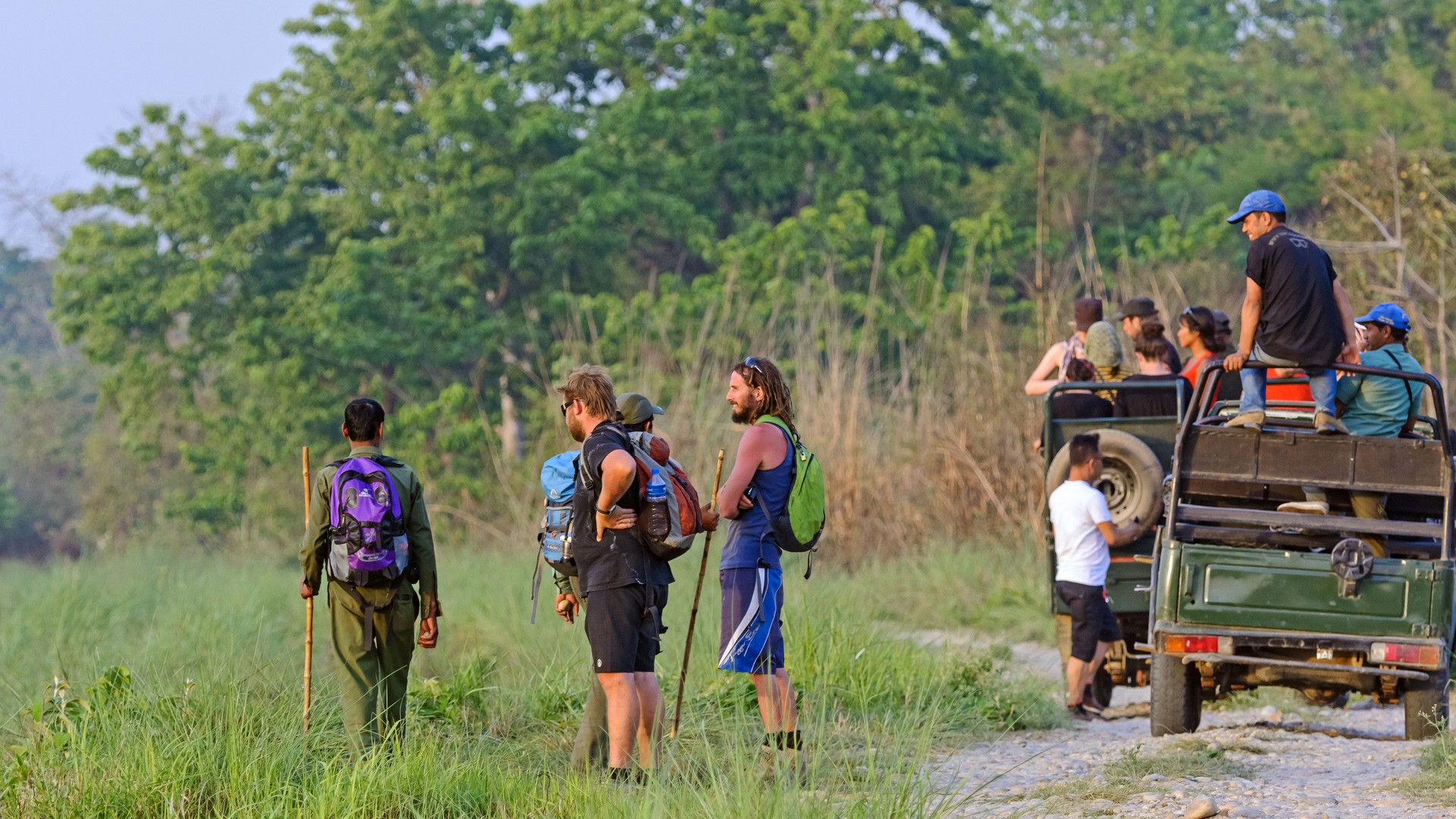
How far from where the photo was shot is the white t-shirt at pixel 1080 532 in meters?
8.78

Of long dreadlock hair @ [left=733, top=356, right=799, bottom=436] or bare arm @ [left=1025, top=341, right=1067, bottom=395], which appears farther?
bare arm @ [left=1025, top=341, right=1067, bottom=395]

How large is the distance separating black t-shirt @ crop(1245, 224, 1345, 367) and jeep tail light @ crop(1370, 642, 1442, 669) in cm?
123

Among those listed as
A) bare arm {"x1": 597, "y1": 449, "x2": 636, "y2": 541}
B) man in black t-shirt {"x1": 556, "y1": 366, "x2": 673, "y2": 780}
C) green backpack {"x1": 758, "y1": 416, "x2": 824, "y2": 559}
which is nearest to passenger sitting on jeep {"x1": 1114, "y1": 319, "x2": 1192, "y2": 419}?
green backpack {"x1": 758, "y1": 416, "x2": 824, "y2": 559}

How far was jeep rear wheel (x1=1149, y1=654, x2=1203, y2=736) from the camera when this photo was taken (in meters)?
7.83

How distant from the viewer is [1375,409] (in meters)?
7.88

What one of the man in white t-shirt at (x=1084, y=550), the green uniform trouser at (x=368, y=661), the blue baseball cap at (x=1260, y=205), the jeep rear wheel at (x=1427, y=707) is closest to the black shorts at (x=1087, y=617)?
the man in white t-shirt at (x=1084, y=550)

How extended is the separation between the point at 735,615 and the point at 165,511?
967 inches

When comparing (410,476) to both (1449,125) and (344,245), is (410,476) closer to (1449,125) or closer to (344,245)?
(344,245)

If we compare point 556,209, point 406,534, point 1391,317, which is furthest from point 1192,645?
point 556,209

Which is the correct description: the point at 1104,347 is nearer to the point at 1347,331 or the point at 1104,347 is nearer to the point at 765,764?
the point at 1347,331

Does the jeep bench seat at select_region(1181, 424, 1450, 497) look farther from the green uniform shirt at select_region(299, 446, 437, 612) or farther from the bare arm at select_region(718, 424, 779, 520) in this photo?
the green uniform shirt at select_region(299, 446, 437, 612)

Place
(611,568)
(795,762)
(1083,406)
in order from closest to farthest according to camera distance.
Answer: (795,762) < (611,568) < (1083,406)

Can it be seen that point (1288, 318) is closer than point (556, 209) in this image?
Yes

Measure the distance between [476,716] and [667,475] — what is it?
79.1 inches
